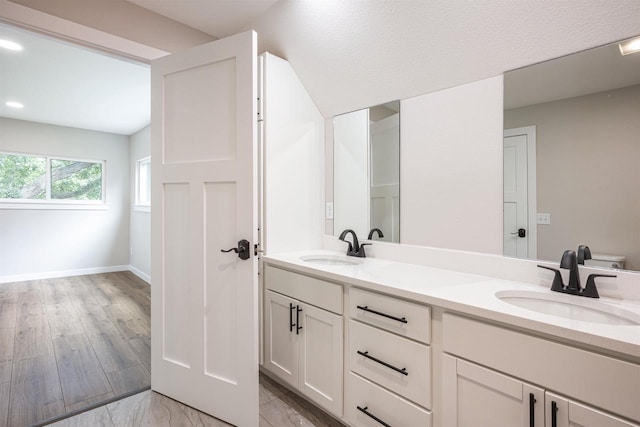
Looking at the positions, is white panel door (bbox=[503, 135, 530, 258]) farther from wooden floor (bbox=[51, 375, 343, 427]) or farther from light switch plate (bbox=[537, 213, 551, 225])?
wooden floor (bbox=[51, 375, 343, 427])

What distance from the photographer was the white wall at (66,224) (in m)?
4.79

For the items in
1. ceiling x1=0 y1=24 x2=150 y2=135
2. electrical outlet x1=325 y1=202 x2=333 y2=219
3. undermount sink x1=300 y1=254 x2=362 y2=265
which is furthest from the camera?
ceiling x1=0 y1=24 x2=150 y2=135

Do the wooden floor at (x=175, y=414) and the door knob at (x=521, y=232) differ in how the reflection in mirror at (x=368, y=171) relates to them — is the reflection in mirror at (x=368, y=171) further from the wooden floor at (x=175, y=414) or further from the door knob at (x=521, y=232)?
the wooden floor at (x=175, y=414)

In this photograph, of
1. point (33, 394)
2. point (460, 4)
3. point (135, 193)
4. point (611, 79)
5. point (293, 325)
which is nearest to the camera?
point (611, 79)

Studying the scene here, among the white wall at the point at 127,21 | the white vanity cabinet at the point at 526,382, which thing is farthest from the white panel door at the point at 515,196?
the white wall at the point at 127,21

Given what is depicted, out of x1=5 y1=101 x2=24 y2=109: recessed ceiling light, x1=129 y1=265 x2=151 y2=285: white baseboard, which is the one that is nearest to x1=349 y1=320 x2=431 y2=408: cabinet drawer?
x1=129 y1=265 x2=151 y2=285: white baseboard

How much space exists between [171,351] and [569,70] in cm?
250

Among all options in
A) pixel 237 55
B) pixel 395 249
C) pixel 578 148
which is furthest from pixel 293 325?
pixel 578 148

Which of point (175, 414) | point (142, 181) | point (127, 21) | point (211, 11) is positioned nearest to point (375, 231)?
point (175, 414)

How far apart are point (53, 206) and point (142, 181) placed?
4.50 ft

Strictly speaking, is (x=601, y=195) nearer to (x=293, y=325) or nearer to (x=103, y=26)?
(x=293, y=325)

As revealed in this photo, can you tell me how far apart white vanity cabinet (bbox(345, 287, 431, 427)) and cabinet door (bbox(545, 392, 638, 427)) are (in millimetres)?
389

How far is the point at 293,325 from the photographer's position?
1.83 metres

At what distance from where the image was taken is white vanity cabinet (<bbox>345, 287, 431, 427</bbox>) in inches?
48.6
